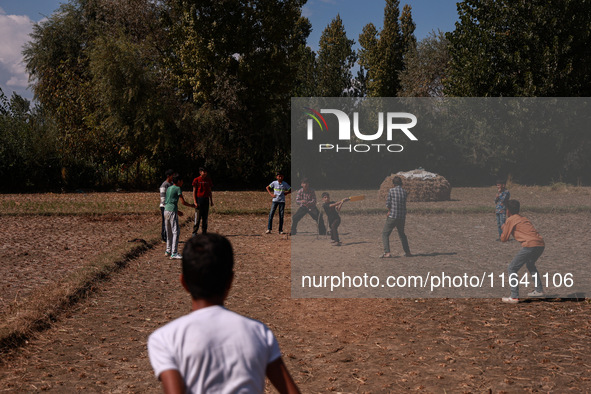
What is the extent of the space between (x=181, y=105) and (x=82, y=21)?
14197mm

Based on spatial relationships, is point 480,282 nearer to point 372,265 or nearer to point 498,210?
point 372,265

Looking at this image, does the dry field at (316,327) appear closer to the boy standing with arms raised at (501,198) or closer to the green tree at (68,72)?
the boy standing with arms raised at (501,198)

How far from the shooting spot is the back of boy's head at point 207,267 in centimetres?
267

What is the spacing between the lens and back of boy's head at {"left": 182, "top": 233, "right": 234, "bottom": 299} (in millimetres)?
2669

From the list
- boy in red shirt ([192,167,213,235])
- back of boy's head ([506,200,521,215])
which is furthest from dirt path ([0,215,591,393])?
boy in red shirt ([192,167,213,235])

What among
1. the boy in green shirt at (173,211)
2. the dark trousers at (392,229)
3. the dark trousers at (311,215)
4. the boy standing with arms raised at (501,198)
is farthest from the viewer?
the dark trousers at (311,215)

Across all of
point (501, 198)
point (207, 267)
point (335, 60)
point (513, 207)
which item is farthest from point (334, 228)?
point (335, 60)

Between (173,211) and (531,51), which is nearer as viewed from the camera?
(173,211)

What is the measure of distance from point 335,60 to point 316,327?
193ft

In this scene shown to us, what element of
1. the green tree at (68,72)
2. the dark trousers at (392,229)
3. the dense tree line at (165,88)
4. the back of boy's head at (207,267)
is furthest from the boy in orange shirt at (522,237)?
the green tree at (68,72)

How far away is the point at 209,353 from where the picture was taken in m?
2.53

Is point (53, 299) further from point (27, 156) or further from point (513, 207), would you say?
point (27, 156)

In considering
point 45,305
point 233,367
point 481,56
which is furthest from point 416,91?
point 233,367

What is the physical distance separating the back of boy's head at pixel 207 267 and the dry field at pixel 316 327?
4073mm
